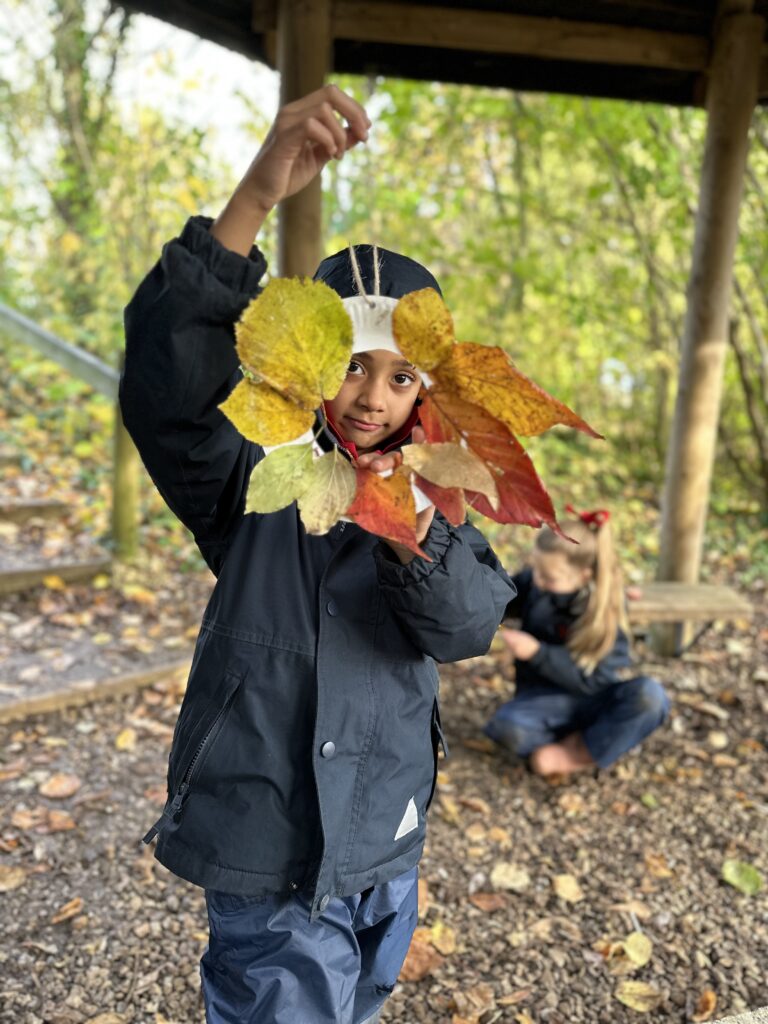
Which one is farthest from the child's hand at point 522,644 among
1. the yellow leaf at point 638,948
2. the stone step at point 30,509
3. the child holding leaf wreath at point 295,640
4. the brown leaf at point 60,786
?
the stone step at point 30,509

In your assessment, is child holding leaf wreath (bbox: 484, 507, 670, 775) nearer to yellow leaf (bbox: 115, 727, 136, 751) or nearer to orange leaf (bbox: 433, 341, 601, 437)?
yellow leaf (bbox: 115, 727, 136, 751)

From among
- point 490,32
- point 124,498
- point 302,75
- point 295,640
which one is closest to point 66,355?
point 124,498

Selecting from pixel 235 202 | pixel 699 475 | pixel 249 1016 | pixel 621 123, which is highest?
pixel 621 123

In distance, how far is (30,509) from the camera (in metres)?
4.93

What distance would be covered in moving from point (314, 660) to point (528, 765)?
2211mm

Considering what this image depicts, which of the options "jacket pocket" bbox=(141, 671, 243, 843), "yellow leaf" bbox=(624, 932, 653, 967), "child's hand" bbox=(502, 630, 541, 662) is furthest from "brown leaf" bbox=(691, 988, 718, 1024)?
"jacket pocket" bbox=(141, 671, 243, 843)

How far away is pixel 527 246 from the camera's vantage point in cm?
791

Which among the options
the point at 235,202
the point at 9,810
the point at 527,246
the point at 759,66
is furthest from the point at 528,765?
the point at 527,246

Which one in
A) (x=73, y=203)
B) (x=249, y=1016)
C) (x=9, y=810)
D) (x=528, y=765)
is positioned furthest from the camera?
(x=73, y=203)

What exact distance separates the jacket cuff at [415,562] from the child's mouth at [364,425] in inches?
5.8

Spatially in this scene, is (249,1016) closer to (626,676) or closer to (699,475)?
(626,676)

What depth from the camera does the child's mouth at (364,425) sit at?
1197 mm

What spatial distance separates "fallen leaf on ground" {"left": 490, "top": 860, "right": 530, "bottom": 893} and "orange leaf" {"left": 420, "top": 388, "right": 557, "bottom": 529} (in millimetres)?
2079

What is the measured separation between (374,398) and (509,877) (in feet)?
6.71
